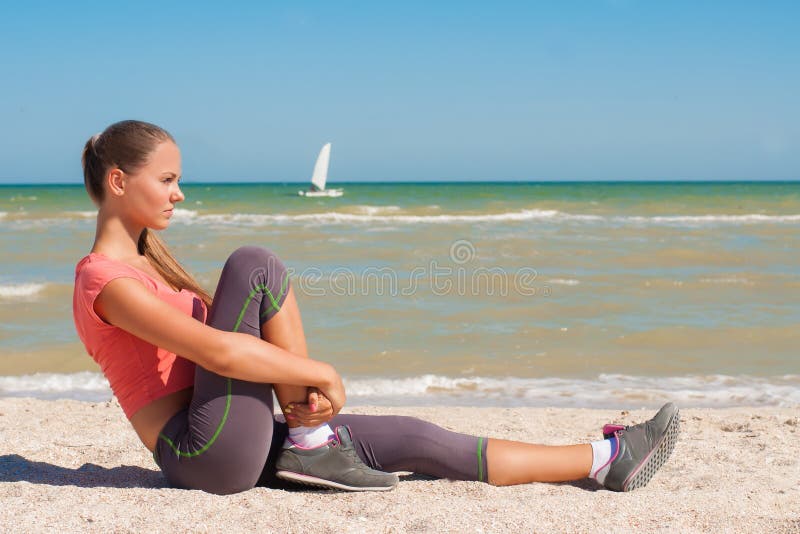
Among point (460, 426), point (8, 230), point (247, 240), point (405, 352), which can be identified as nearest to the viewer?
point (460, 426)

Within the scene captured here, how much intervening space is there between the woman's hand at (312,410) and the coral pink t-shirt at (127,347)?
0.35 meters

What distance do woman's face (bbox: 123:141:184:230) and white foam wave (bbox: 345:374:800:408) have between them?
2477 mm

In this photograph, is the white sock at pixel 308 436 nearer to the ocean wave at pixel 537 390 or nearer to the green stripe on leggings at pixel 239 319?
the green stripe on leggings at pixel 239 319

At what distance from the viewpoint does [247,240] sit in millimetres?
16109

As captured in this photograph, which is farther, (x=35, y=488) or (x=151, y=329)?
(x=35, y=488)

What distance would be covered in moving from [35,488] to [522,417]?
2.37m

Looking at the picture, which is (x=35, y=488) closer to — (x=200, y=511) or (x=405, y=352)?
(x=200, y=511)

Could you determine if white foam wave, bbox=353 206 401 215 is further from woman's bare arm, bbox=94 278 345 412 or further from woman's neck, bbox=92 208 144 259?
woman's bare arm, bbox=94 278 345 412

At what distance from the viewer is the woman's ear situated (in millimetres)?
2404

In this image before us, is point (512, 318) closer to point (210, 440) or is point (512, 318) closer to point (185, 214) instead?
point (210, 440)

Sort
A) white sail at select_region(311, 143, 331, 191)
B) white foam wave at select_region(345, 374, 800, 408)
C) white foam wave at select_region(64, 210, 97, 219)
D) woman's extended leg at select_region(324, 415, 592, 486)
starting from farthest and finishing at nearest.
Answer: white sail at select_region(311, 143, 331, 191) < white foam wave at select_region(64, 210, 97, 219) < white foam wave at select_region(345, 374, 800, 408) < woman's extended leg at select_region(324, 415, 592, 486)

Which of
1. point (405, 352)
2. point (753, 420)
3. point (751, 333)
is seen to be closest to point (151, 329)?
point (753, 420)

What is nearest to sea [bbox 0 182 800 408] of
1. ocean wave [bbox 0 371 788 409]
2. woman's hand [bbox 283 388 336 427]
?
ocean wave [bbox 0 371 788 409]

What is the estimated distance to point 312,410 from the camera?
2434 mm
